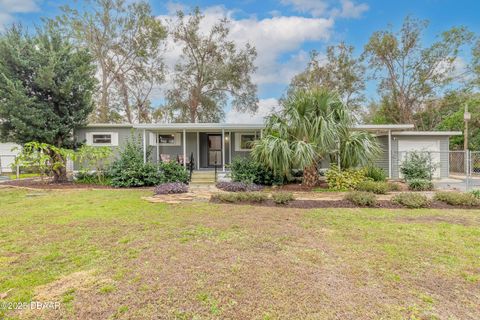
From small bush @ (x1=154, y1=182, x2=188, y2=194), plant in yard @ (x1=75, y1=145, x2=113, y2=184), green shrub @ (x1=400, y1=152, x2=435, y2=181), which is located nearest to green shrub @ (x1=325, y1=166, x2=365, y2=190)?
green shrub @ (x1=400, y1=152, x2=435, y2=181)

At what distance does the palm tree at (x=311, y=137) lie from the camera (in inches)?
315

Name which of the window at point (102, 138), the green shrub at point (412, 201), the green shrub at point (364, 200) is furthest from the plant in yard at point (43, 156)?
the green shrub at point (412, 201)

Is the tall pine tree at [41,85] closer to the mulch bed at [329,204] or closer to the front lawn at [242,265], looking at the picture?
the front lawn at [242,265]

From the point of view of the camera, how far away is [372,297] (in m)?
2.36

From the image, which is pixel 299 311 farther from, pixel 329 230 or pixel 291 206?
pixel 291 206

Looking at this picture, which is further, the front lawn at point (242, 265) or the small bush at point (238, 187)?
the small bush at point (238, 187)

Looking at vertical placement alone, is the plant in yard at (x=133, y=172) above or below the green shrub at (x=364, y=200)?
above

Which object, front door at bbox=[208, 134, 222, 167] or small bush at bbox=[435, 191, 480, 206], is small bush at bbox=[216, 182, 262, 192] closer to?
front door at bbox=[208, 134, 222, 167]

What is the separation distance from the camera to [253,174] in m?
9.73

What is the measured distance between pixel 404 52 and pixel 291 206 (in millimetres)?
19229

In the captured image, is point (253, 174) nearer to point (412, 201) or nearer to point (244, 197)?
point (244, 197)

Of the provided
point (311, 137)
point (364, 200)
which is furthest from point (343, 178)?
point (364, 200)

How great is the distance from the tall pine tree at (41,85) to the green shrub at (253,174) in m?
7.42

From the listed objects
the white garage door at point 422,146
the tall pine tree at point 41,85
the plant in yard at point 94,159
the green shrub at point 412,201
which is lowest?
the green shrub at point 412,201
